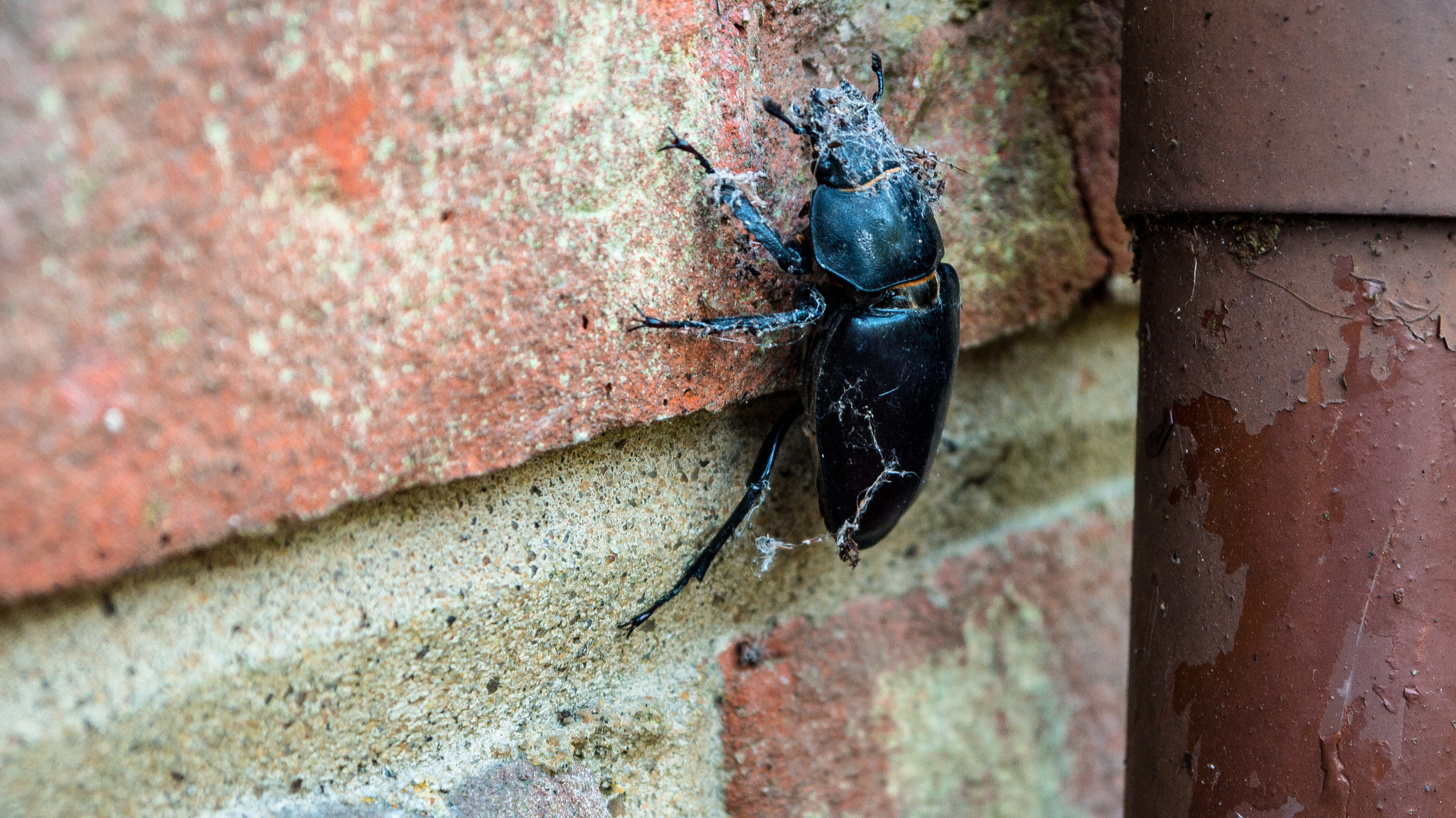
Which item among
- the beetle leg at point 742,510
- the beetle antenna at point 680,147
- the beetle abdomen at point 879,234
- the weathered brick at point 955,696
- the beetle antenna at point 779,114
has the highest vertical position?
the beetle antenna at point 680,147

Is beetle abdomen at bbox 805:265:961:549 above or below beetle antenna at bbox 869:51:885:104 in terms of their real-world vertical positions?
below

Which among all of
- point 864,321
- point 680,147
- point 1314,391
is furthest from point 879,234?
point 1314,391

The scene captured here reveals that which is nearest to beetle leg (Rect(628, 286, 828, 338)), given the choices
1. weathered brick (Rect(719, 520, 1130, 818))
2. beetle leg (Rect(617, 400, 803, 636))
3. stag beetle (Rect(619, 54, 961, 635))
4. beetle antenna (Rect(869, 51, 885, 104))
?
stag beetle (Rect(619, 54, 961, 635))

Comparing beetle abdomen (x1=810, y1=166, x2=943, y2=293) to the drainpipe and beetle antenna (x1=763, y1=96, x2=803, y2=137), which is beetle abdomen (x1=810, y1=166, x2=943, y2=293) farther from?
the drainpipe

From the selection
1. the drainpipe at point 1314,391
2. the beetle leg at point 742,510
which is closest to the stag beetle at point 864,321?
the beetle leg at point 742,510

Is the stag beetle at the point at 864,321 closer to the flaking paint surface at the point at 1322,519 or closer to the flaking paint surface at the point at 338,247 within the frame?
the flaking paint surface at the point at 338,247

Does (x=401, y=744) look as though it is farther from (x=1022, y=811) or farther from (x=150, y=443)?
(x=1022, y=811)

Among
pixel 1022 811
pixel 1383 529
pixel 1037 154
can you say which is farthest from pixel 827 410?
pixel 1022 811
